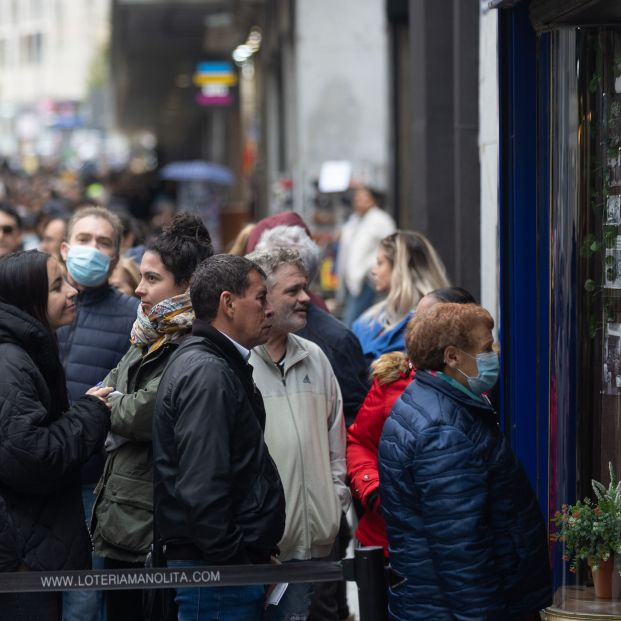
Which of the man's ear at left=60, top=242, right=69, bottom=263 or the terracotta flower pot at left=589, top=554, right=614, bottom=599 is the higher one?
the man's ear at left=60, top=242, right=69, bottom=263

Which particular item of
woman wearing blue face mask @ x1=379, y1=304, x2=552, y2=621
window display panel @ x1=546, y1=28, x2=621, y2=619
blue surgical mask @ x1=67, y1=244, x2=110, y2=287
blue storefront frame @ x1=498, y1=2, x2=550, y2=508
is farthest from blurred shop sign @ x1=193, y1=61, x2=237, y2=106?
woman wearing blue face mask @ x1=379, y1=304, x2=552, y2=621

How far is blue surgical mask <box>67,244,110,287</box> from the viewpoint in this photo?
20.2 feet

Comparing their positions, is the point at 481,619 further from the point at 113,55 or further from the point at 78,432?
the point at 113,55

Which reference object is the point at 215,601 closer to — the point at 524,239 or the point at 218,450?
the point at 218,450

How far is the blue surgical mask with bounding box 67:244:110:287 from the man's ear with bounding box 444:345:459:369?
2314 millimetres

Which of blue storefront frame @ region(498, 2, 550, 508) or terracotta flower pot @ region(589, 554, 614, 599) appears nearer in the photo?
terracotta flower pot @ region(589, 554, 614, 599)

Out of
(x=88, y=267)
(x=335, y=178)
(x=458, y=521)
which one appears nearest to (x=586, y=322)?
(x=458, y=521)

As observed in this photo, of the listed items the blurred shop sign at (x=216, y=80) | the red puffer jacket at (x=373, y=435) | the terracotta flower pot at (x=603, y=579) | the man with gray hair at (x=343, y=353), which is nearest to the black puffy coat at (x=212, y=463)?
the red puffer jacket at (x=373, y=435)

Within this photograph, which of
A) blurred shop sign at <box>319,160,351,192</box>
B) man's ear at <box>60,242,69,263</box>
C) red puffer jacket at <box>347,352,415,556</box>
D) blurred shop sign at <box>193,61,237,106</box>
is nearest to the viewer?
red puffer jacket at <box>347,352,415,556</box>

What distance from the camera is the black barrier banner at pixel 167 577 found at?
4.21m

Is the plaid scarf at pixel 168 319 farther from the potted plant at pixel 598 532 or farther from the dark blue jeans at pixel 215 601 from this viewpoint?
the potted plant at pixel 598 532

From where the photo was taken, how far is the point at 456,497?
13.8ft

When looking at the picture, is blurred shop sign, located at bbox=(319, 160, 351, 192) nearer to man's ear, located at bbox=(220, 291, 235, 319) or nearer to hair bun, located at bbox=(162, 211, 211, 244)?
hair bun, located at bbox=(162, 211, 211, 244)

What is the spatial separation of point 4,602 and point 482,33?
14.9 feet
